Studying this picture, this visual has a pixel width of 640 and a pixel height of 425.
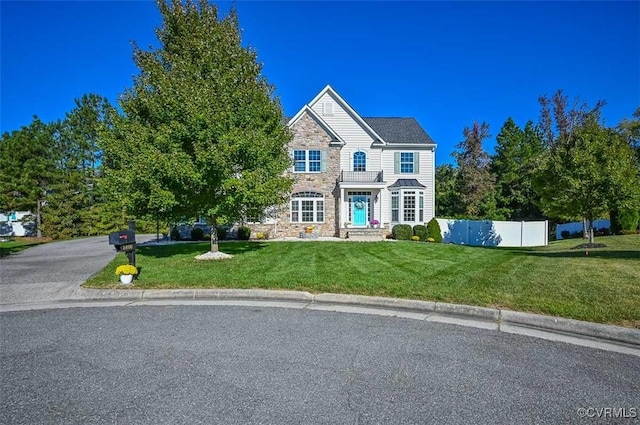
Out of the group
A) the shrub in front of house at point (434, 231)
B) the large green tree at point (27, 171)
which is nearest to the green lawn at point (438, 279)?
the shrub in front of house at point (434, 231)

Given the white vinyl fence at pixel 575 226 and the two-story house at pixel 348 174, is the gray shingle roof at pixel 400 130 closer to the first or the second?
the two-story house at pixel 348 174

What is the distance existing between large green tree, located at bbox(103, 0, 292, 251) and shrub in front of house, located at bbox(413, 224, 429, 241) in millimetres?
12282

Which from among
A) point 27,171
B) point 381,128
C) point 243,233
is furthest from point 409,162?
point 27,171

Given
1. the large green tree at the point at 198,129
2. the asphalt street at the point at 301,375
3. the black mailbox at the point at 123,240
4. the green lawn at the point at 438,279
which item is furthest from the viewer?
the large green tree at the point at 198,129

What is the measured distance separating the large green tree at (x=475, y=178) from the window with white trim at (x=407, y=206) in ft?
42.1

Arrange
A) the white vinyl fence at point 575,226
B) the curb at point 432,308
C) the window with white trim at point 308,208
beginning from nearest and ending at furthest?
the curb at point 432,308, the window with white trim at point 308,208, the white vinyl fence at point 575,226

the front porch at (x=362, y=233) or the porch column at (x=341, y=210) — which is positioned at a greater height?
the porch column at (x=341, y=210)

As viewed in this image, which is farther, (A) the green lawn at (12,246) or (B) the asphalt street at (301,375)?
(A) the green lawn at (12,246)

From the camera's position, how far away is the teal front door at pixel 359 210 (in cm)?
2336

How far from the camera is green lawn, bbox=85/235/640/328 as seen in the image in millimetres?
5703

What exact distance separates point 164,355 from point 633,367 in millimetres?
5059

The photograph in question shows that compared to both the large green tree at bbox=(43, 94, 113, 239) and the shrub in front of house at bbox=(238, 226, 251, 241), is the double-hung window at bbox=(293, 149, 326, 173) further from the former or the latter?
the large green tree at bbox=(43, 94, 113, 239)

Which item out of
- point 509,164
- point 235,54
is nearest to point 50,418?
point 235,54

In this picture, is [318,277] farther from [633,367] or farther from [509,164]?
[509,164]
